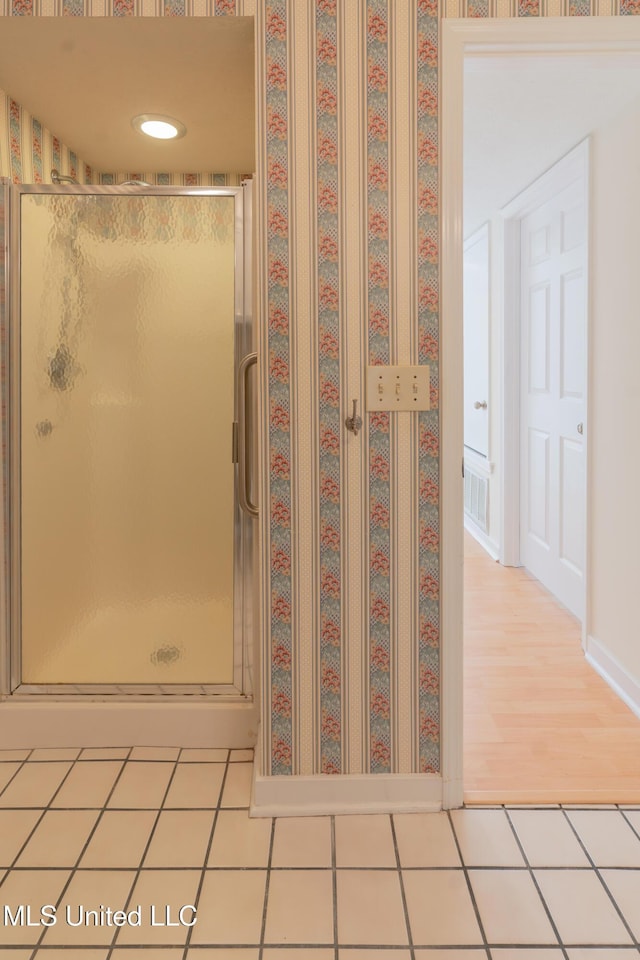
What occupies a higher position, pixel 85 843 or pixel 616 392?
pixel 616 392

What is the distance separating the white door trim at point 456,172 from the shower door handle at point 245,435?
1.79 ft

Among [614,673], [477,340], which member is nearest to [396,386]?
[614,673]

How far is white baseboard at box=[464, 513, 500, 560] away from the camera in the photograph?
4939 millimetres

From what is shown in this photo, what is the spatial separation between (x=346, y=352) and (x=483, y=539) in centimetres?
351

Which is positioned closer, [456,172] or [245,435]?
[456,172]

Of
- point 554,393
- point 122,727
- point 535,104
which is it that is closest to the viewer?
point 122,727

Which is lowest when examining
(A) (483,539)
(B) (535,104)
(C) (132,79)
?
(A) (483,539)

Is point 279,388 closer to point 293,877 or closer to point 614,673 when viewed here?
point 293,877

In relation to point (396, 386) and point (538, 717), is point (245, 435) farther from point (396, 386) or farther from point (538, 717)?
point (538, 717)

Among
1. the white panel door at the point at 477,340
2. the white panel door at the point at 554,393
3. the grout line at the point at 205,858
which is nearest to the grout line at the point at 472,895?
the grout line at the point at 205,858

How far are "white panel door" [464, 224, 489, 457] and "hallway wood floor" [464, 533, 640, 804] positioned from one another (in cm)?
175

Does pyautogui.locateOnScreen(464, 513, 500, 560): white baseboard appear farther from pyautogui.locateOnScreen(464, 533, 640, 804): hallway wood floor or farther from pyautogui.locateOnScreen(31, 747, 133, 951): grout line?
pyautogui.locateOnScreen(31, 747, 133, 951): grout line

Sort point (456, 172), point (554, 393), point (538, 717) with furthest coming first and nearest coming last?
point (554, 393) → point (538, 717) → point (456, 172)

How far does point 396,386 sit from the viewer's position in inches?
79.7
